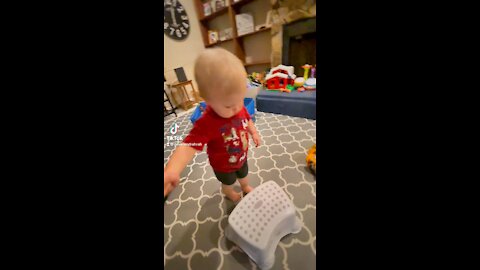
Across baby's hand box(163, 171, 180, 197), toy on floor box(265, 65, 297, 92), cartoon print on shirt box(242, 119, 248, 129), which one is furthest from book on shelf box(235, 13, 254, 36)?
baby's hand box(163, 171, 180, 197)

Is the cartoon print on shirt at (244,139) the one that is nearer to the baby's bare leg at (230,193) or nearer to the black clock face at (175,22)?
the baby's bare leg at (230,193)

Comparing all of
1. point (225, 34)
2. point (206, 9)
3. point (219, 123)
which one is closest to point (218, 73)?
point (219, 123)

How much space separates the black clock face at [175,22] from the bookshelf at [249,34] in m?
0.54

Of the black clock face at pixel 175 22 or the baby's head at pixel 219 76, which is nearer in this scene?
Answer: the baby's head at pixel 219 76

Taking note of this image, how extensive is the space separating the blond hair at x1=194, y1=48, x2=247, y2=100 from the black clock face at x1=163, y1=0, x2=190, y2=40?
248 millimetres

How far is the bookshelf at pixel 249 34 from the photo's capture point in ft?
4.10

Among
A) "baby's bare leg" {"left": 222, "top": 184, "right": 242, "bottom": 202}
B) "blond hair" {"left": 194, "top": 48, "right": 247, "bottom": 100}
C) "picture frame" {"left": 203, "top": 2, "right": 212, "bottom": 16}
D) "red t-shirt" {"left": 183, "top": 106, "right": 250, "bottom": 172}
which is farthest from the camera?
"picture frame" {"left": 203, "top": 2, "right": 212, "bottom": 16}

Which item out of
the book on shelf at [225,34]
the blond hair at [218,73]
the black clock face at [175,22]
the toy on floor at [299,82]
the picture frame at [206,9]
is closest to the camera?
the blond hair at [218,73]

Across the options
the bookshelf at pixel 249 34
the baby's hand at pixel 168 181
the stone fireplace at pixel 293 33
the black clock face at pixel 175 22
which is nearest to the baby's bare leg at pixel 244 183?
the baby's hand at pixel 168 181

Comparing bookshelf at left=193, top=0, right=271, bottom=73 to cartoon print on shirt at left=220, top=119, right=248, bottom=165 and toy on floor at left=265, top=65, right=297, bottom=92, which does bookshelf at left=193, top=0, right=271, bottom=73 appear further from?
cartoon print on shirt at left=220, top=119, right=248, bottom=165

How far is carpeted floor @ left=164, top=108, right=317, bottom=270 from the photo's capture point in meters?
0.55
